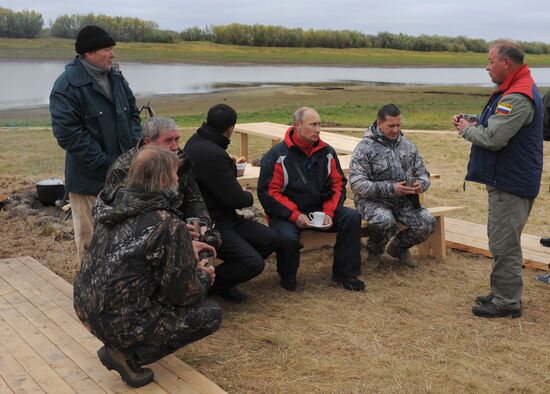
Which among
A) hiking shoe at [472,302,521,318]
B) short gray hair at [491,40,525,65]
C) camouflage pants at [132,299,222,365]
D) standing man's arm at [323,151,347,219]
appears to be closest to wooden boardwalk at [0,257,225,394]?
camouflage pants at [132,299,222,365]

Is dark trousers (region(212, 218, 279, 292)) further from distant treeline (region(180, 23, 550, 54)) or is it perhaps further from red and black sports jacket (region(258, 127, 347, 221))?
distant treeline (region(180, 23, 550, 54))

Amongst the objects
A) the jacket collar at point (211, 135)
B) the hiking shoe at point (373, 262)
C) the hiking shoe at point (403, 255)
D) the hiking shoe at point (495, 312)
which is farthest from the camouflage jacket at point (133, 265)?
the hiking shoe at point (403, 255)

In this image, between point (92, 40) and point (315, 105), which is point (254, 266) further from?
point (315, 105)

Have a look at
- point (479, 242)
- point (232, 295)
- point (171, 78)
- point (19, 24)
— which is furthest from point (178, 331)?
point (19, 24)

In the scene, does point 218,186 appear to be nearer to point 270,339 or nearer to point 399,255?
point 270,339

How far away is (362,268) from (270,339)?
1.77 meters

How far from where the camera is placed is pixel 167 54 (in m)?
63.2

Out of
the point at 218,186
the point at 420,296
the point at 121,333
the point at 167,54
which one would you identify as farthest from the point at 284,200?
the point at 167,54

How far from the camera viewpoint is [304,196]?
5609 millimetres

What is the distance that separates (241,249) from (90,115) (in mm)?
1383

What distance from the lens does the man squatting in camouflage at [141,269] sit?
346 centimetres

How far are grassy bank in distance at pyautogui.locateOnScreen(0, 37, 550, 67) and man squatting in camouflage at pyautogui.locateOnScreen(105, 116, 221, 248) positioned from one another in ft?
171

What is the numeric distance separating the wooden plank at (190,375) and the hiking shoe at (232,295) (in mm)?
1227

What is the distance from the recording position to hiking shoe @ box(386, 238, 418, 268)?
621cm
